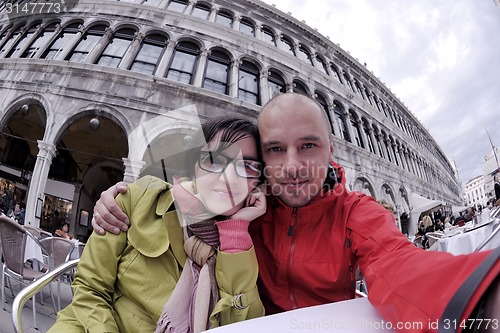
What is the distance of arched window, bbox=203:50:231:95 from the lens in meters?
10.1

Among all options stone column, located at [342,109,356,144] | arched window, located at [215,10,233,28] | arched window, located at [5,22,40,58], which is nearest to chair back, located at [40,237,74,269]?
arched window, located at [5,22,40,58]

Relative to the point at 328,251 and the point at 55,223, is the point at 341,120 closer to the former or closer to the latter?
the point at 328,251

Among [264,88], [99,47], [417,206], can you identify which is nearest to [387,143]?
[417,206]

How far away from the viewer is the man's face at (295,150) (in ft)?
4.25

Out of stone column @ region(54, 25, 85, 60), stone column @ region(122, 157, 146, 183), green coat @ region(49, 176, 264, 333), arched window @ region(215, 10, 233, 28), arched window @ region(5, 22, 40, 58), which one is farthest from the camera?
arched window @ region(215, 10, 233, 28)

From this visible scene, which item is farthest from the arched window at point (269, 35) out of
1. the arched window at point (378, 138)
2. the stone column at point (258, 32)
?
the arched window at point (378, 138)

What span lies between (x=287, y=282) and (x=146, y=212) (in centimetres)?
82

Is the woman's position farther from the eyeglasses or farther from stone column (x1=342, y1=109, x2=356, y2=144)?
stone column (x1=342, y1=109, x2=356, y2=144)

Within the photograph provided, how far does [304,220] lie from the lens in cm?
134

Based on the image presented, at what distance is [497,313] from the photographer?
0.47 meters

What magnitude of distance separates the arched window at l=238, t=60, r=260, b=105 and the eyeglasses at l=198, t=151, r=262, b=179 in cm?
955

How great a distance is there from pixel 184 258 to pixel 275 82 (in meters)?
11.5

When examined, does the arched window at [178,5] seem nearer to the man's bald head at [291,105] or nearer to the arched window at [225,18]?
the arched window at [225,18]

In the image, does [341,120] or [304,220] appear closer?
[304,220]
